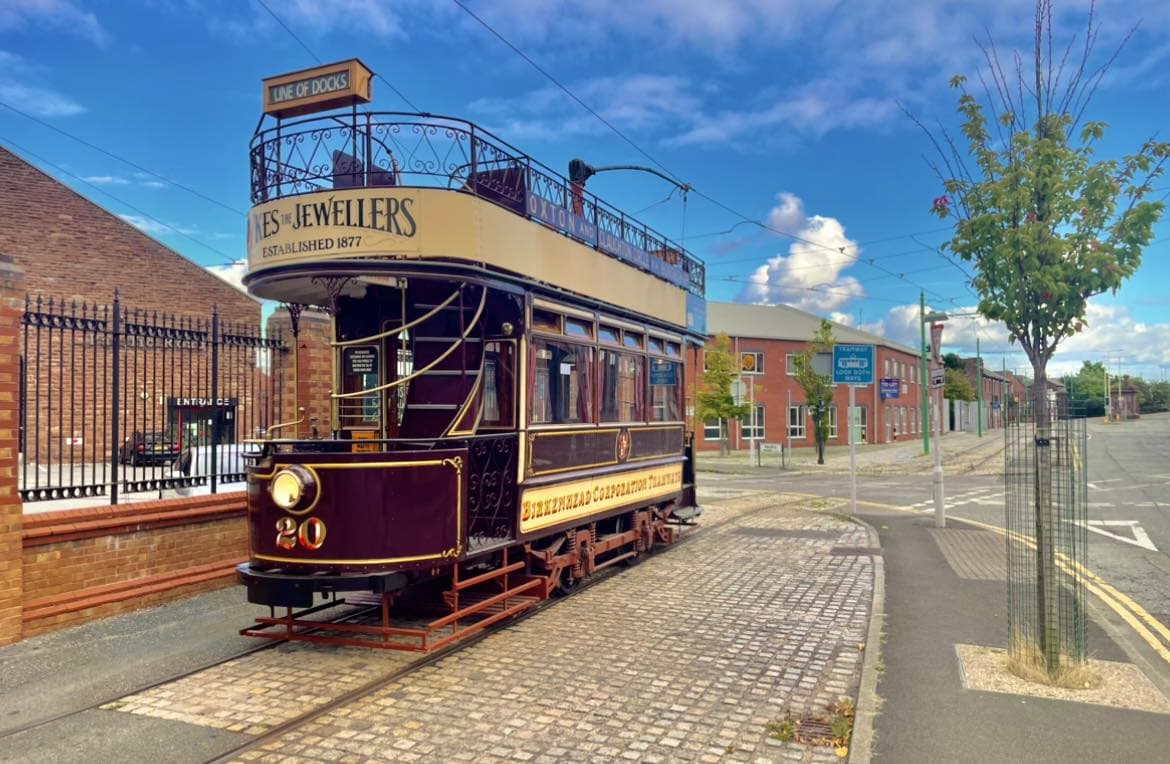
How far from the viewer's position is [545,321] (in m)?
8.10

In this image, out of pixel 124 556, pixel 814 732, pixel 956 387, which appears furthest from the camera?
pixel 956 387

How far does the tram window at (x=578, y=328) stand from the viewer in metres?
8.57

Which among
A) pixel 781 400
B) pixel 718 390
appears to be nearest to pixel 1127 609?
pixel 718 390

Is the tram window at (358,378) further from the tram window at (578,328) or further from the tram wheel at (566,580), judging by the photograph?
the tram wheel at (566,580)

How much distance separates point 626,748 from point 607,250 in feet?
20.6

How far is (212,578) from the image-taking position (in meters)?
8.45

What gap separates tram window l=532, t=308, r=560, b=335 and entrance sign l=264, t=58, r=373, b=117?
2.47 metres

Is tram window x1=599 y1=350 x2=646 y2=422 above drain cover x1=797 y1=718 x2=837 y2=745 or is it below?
above

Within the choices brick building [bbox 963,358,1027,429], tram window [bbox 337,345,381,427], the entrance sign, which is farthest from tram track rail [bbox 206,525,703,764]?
brick building [bbox 963,358,1027,429]

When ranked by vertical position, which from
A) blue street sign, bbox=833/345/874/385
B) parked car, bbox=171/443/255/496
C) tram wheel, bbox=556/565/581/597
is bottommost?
tram wheel, bbox=556/565/581/597

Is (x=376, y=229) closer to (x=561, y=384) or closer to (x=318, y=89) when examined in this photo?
(x=318, y=89)

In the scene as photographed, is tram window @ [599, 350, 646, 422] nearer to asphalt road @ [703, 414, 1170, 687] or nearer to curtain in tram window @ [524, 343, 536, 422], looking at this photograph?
curtain in tram window @ [524, 343, 536, 422]

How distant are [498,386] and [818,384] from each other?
84.0 ft

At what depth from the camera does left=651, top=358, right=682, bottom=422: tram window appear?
36.3ft
